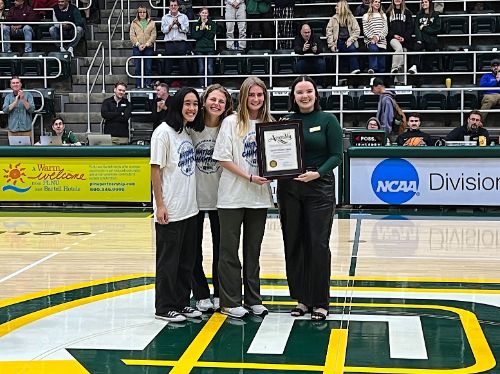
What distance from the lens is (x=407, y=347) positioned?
250 inches

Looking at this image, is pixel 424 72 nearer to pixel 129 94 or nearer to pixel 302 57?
pixel 302 57

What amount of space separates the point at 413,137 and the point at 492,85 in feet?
10.9

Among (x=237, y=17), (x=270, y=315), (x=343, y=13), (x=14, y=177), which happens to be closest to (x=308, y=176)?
(x=270, y=315)

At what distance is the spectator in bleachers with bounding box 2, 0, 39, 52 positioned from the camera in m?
19.5

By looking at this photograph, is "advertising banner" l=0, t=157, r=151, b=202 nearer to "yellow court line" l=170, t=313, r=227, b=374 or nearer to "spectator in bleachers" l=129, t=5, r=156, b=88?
"spectator in bleachers" l=129, t=5, r=156, b=88

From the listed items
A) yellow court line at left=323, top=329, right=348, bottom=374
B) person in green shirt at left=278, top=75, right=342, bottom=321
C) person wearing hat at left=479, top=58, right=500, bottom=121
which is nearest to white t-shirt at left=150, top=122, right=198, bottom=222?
person in green shirt at left=278, top=75, right=342, bottom=321

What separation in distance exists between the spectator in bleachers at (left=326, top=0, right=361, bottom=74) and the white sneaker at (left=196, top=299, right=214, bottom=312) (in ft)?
36.9

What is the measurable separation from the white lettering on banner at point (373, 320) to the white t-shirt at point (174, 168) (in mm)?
1072

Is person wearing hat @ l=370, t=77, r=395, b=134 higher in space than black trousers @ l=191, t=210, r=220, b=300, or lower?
higher

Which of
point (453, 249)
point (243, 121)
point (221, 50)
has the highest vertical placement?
point (221, 50)

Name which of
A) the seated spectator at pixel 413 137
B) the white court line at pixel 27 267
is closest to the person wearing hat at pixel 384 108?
the seated spectator at pixel 413 137

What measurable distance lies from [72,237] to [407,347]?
247 inches

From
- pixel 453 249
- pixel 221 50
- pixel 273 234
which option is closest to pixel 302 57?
pixel 221 50

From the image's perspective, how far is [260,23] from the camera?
63.9ft
